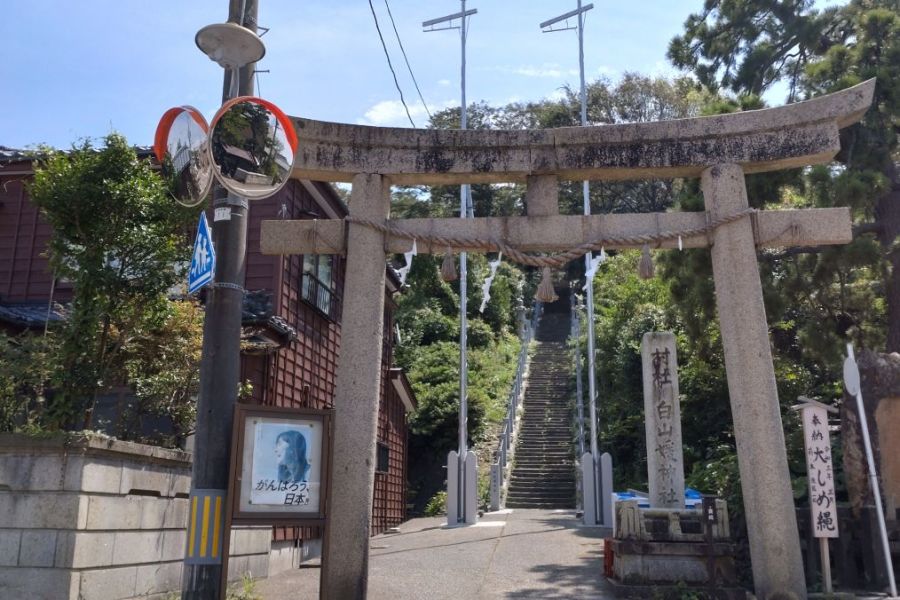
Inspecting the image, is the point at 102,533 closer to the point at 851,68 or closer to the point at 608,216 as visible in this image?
the point at 608,216

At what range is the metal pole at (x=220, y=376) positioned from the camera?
5.82 metres

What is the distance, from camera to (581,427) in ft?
76.2

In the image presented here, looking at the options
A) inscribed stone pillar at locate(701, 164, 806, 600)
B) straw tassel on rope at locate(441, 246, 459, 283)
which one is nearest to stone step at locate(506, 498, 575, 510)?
inscribed stone pillar at locate(701, 164, 806, 600)

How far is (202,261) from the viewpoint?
5875 mm

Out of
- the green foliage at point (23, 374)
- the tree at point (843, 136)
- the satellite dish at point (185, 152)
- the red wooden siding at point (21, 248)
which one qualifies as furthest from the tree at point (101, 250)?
the tree at point (843, 136)

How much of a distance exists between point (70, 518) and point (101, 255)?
2.75m

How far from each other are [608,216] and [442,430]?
18.1 m

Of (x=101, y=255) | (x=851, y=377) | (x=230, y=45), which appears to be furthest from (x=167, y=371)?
(x=851, y=377)

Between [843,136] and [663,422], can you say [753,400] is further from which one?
[843,136]

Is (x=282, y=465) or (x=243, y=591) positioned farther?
(x=243, y=591)

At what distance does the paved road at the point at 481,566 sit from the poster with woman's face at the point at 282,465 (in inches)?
109

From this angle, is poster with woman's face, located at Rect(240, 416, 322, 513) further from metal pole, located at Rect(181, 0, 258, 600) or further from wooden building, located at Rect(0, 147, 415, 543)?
wooden building, located at Rect(0, 147, 415, 543)

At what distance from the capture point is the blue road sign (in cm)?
578

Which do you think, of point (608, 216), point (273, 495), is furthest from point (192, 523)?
point (608, 216)
